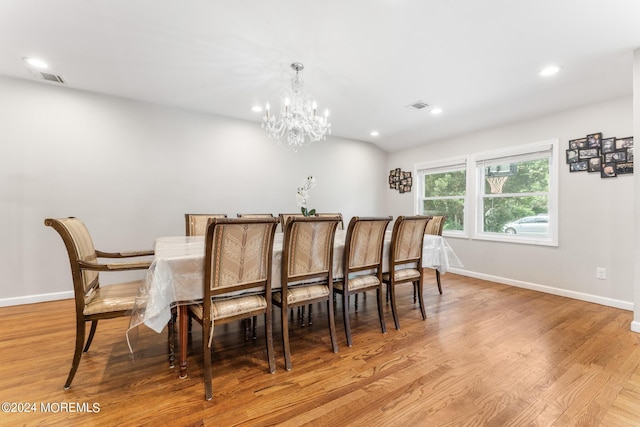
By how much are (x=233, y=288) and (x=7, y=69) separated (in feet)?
11.4

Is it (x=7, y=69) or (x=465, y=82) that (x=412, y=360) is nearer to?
(x=465, y=82)

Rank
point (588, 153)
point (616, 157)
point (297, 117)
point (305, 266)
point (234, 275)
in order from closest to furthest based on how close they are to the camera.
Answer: point (234, 275)
point (305, 266)
point (297, 117)
point (616, 157)
point (588, 153)

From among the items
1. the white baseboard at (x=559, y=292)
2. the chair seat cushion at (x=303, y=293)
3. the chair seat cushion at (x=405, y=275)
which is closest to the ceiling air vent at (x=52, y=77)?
the chair seat cushion at (x=303, y=293)

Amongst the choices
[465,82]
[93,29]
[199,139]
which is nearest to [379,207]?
[465,82]

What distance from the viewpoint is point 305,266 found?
1.99 m

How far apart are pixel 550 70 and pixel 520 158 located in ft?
4.80

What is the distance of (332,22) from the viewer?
2100 mm

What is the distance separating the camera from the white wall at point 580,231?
3051 mm

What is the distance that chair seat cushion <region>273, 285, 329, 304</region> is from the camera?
1.96 metres

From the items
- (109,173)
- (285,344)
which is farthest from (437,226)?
(109,173)

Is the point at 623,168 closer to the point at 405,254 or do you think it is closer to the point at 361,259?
the point at 405,254

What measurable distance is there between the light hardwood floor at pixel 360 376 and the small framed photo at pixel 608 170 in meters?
1.55

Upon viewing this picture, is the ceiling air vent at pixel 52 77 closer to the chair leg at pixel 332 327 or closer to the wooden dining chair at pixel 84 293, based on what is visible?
the wooden dining chair at pixel 84 293

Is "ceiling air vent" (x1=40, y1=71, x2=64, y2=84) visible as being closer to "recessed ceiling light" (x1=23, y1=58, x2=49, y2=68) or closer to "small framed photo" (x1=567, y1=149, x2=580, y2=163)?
"recessed ceiling light" (x1=23, y1=58, x2=49, y2=68)
